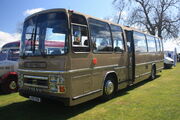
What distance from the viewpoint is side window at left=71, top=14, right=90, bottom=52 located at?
5.02 meters

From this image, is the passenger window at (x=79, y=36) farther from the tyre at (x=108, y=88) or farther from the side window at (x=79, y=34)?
the tyre at (x=108, y=88)

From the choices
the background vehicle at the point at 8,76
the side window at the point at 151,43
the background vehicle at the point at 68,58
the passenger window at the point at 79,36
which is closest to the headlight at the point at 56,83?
the background vehicle at the point at 68,58

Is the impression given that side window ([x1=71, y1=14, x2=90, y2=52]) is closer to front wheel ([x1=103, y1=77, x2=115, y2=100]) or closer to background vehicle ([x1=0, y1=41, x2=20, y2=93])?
front wheel ([x1=103, y1=77, x2=115, y2=100])

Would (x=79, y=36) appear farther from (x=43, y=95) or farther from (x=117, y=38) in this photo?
(x=117, y=38)

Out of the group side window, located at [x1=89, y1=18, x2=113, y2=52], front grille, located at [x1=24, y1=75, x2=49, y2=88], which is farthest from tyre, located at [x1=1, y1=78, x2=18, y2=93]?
side window, located at [x1=89, y1=18, x2=113, y2=52]

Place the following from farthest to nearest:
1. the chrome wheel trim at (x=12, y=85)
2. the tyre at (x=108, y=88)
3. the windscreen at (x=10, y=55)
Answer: the windscreen at (x=10, y=55) → the chrome wheel trim at (x=12, y=85) → the tyre at (x=108, y=88)

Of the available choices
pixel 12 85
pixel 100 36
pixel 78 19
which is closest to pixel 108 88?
pixel 100 36

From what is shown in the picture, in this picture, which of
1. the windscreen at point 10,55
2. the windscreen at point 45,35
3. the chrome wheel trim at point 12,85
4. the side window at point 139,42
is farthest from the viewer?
the windscreen at point 10,55

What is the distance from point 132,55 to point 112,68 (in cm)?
197

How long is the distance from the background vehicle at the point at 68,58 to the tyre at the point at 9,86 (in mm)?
2991

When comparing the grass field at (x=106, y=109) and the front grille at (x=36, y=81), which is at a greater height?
the front grille at (x=36, y=81)

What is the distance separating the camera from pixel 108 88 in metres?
6.64

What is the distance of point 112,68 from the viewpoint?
6.84 metres

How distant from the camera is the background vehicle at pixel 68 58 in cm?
486
